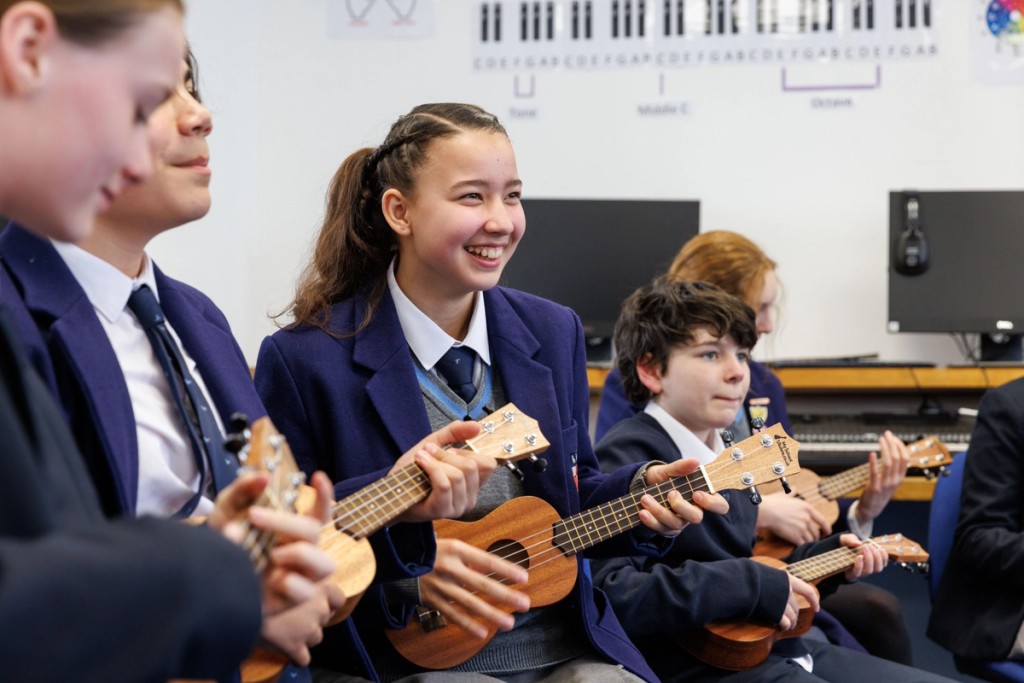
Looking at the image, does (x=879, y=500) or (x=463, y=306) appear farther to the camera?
(x=879, y=500)

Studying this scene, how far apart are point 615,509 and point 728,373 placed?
2.23 ft

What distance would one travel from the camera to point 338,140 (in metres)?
5.16

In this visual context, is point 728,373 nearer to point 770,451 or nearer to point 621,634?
point 770,451

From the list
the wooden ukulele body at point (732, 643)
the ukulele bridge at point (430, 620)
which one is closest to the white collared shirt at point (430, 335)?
the ukulele bridge at point (430, 620)

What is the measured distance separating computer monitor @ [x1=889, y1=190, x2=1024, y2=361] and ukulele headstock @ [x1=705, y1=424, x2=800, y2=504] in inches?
106

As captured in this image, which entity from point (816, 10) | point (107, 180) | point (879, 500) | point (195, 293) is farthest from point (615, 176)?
point (107, 180)

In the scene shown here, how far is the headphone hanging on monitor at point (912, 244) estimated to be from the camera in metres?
4.45

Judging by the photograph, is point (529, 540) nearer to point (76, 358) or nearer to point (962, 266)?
point (76, 358)

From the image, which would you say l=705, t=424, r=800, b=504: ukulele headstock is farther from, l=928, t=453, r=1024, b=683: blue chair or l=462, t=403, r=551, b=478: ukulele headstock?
l=928, t=453, r=1024, b=683: blue chair

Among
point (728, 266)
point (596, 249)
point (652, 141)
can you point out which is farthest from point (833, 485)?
point (652, 141)

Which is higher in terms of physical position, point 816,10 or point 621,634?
point 816,10

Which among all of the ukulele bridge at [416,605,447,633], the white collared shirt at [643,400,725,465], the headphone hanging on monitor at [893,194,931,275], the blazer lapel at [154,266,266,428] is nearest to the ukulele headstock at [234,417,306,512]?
the blazer lapel at [154,266,266,428]

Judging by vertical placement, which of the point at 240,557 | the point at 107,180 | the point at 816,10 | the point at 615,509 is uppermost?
the point at 816,10

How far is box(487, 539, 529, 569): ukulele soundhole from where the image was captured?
1.91 m
